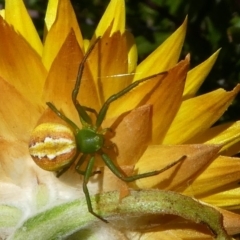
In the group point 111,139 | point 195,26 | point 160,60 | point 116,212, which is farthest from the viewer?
point 195,26

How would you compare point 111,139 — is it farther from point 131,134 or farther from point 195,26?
point 195,26

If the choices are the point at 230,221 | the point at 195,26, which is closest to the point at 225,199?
the point at 230,221

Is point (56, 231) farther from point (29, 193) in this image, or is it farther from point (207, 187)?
point (207, 187)

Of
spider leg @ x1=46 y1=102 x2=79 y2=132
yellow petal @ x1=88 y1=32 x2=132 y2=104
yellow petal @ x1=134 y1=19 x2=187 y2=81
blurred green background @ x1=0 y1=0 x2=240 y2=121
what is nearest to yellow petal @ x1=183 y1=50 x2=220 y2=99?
yellow petal @ x1=134 y1=19 x2=187 y2=81

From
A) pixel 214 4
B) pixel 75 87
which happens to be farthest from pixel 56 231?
pixel 214 4

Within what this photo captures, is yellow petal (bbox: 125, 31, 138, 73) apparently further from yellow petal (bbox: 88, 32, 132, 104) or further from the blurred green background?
the blurred green background

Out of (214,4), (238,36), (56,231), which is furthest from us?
(214,4)

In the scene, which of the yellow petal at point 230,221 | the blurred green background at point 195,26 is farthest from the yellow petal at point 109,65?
the blurred green background at point 195,26
